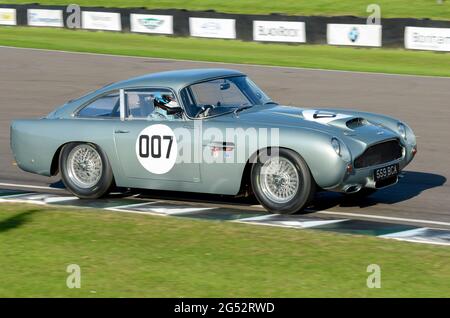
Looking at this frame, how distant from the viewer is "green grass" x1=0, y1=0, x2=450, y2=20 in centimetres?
3195

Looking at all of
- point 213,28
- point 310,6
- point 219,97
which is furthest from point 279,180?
point 310,6

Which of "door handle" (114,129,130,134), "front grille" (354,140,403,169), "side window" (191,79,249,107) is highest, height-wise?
"side window" (191,79,249,107)

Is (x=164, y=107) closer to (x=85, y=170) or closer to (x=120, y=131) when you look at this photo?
(x=120, y=131)

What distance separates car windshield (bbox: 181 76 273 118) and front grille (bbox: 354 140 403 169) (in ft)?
5.03

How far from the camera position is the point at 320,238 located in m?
8.04

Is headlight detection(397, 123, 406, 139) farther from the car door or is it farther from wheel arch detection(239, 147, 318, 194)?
the car door

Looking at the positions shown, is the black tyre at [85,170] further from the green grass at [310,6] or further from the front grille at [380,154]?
the green grass at [310,6]

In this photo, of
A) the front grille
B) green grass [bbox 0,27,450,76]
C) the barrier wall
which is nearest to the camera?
the front grille

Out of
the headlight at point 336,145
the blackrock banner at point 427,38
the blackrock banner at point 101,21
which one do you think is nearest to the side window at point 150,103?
the headlight at point 336,145

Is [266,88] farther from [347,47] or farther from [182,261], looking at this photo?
[182,261]

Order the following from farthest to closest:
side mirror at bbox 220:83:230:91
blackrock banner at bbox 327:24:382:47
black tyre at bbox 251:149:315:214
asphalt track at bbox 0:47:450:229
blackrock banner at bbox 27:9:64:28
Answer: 1. blackrock banner at bbox 27:9:64:28
2. blackrock banner at bbox 327:24:382:47
3. side mirror at bbox 220:83:230:91
4. asphalt track at bbox 0:47:450:229
5. black tyre at bbox 251:149:315:214

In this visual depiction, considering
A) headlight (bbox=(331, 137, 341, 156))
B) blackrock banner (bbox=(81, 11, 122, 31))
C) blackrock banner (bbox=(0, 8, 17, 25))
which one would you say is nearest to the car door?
headlight (bbox=(331, 137, 341, 156))

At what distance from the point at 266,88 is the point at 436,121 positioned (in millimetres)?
5699

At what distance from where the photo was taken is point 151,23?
31234mm
